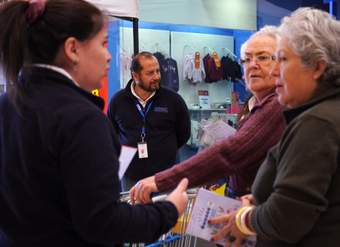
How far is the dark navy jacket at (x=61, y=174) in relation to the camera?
1.10 m

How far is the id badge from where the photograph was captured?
12.8 feet

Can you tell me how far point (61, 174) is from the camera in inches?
44.4

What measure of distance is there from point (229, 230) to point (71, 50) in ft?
2.65

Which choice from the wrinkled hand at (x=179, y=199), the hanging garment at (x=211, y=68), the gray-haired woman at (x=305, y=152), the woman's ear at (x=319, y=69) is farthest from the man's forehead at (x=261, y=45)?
the hanging garment at (x=211, y=68)

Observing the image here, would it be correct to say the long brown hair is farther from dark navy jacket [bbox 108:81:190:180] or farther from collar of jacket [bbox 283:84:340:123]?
dark navy jacket [bbox 108:81:190:180]

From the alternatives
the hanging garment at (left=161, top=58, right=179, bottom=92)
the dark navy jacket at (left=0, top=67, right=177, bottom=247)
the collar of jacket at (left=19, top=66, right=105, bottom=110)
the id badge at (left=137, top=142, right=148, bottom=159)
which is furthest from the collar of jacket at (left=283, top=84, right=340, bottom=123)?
the hanging garment at (left=161, top=58, right=179, bottom=92)

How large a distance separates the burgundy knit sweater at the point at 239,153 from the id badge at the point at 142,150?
2087mm

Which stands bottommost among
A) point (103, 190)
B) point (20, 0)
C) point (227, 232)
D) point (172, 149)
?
point (172, 149)

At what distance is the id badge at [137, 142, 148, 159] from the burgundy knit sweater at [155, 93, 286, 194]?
2087 mm

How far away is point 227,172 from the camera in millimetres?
1817

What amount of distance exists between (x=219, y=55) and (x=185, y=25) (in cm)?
89

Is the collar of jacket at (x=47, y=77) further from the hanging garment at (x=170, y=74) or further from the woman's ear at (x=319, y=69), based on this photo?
the hanging garment at (x=170, y=74)

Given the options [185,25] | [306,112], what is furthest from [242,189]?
[185,25]

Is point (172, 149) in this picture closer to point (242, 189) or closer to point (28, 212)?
point (242, 189)
